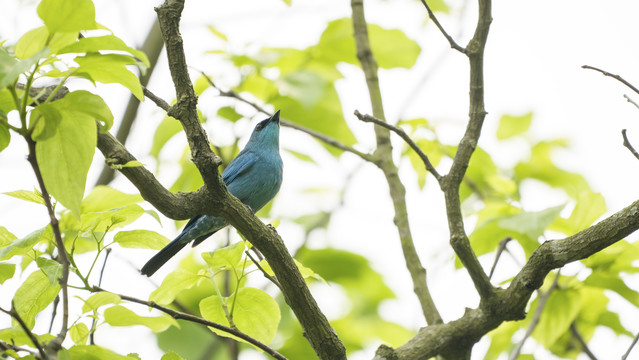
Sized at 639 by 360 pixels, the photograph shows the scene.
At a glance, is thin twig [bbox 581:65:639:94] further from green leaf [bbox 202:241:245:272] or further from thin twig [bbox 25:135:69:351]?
thin twig [bbox 25:135:69:351]

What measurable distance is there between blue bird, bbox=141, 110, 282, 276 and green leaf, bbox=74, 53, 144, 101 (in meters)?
3.05

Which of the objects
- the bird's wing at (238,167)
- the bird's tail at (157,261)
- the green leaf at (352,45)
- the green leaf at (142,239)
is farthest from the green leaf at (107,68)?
the bird's wing at (238,167)

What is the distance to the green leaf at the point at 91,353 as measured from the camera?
2271 millimetres

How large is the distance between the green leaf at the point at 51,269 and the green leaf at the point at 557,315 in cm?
290

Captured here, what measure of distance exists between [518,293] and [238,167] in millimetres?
3356

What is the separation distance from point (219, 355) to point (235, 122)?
2.33m

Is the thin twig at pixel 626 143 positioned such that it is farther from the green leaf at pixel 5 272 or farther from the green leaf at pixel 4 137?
the green leaf at pixel 5 272

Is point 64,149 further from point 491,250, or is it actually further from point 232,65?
point 232,65

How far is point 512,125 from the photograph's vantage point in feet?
20.1

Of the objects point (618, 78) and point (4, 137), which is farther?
point (618, 78)

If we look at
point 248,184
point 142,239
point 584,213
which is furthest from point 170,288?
point 248,184

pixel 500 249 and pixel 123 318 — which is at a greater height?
pixel 500 249

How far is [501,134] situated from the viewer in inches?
241

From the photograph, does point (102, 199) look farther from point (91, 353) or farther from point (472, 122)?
point (472, 122)
